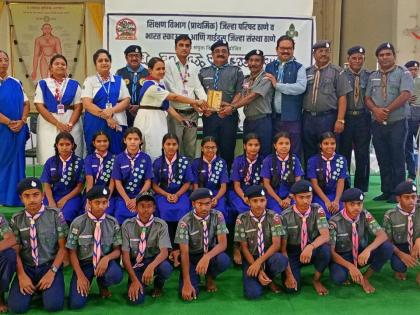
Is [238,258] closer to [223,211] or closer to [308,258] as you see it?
[223,211]

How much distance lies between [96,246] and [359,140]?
2874 millimetres

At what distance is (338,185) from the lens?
4172 millimetres

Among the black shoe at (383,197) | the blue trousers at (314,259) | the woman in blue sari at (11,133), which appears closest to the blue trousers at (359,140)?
the black shoe at (383,197)

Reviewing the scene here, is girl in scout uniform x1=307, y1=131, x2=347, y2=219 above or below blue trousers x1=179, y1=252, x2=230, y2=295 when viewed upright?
above

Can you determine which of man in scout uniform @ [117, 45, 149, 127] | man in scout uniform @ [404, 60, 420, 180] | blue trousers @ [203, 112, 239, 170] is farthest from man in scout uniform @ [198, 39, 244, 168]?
man in scout uniform @ [404, 60, 420, 180]

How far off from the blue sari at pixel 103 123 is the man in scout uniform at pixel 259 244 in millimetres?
1494

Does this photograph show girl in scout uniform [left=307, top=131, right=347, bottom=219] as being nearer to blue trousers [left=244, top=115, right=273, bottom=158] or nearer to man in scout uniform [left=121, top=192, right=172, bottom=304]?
blue trousers [left=244, top=115, right=273, bottom=158]

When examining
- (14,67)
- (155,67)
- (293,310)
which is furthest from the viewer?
(14,67)

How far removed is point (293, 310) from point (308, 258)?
1.30 feet

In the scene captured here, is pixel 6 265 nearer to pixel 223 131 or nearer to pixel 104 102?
pixel 104 102

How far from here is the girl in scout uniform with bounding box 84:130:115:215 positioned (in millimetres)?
4035

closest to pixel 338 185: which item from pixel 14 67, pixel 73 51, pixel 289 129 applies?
pixel 289 129

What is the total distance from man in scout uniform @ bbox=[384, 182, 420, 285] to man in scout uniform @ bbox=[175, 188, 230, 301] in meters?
1.31

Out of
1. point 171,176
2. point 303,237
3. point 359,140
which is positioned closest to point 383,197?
point 359,140
